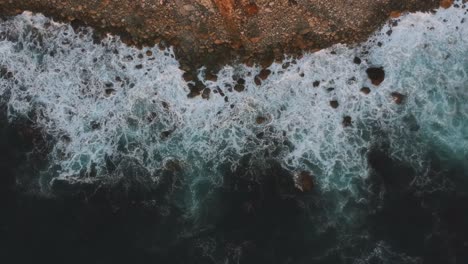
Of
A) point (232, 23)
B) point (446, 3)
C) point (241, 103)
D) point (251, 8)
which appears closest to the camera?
point (251, 8)

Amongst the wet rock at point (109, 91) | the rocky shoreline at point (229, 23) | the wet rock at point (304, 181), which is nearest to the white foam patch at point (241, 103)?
the wet rock at point (109, 91)

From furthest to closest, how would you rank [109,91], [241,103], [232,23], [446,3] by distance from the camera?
[109,91] < [241,103] < [232,23] < [446,3]

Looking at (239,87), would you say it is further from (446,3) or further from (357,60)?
(446,3)

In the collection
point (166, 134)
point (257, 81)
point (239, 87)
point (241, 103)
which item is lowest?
point (166, 134)

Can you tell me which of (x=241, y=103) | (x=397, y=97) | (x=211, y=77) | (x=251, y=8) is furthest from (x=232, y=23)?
(x=397, y=97)

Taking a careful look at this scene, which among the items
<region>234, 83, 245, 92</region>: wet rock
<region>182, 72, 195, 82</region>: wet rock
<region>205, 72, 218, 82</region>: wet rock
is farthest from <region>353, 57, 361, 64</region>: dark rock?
<region>182, 72, 195, 82</region>: wet rock

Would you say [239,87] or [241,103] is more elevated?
[239,87]

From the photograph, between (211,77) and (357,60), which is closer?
(357,60)

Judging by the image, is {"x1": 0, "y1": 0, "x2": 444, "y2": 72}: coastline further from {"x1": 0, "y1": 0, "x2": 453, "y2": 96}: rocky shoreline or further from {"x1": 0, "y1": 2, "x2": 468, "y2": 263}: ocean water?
{"x1": 0, "y1": 2, "x2": 468, "y2": 263}: ocean water
